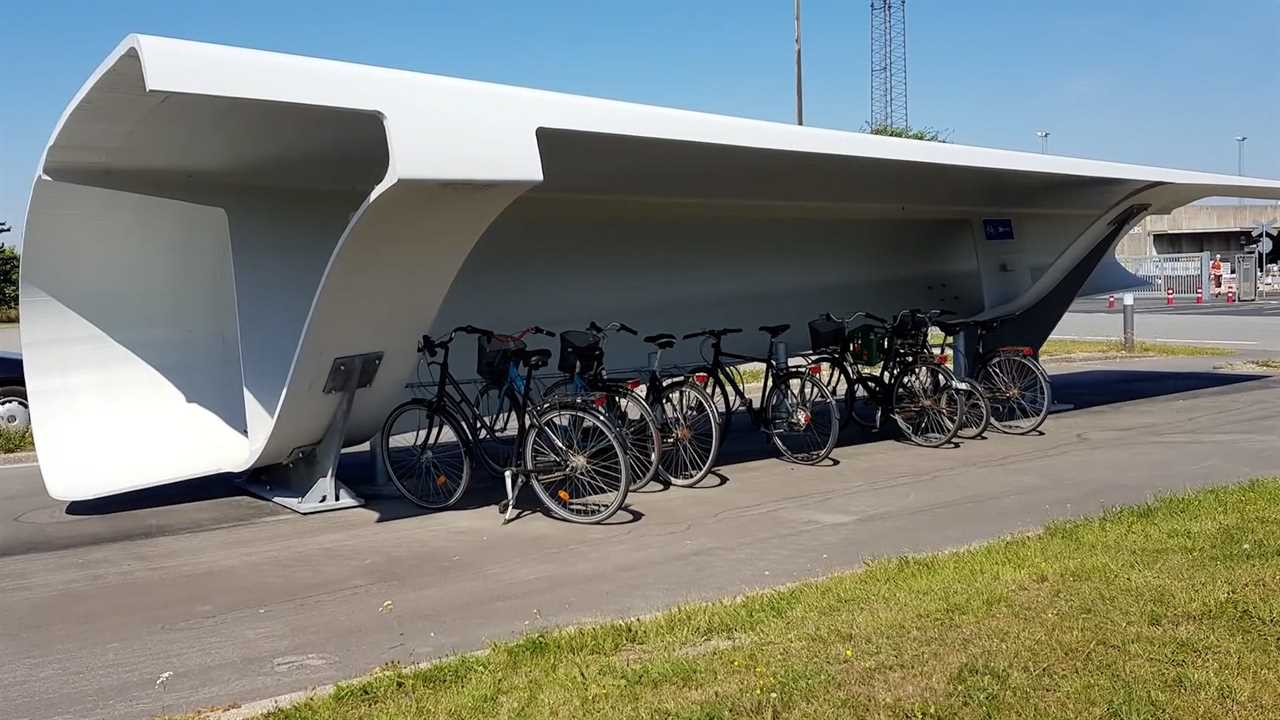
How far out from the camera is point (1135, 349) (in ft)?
62.5

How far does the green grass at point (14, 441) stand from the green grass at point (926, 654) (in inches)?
341

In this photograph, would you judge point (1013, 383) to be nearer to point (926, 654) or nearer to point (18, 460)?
point (926, 654)

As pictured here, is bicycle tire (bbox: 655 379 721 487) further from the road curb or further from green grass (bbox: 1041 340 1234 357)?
green grass (bbox: 1041 340 1234 357)

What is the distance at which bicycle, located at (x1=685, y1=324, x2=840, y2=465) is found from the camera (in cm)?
920

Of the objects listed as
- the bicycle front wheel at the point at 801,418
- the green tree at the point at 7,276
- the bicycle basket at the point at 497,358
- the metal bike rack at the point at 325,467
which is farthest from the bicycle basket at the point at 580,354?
the green tree at the point at 7,276

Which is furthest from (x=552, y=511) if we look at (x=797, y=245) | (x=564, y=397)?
(x=797, y=245)

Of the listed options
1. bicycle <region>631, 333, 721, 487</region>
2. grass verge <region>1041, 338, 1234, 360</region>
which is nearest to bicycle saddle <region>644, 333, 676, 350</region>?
bicycle <region>631, 333, 721, 487</region>

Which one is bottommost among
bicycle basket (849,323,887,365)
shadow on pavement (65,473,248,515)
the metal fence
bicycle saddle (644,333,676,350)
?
shadow on pavement (65,473,248,515)

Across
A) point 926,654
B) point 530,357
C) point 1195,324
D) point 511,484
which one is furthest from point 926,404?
point 1195,324

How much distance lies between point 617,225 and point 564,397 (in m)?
3.19

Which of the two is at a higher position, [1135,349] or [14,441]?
[1135,349]

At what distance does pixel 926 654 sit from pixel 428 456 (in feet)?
14.9

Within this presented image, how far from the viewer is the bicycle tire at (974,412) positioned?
10.1 m

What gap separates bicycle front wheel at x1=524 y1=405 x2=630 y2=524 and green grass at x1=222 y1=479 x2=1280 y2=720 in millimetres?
2201
